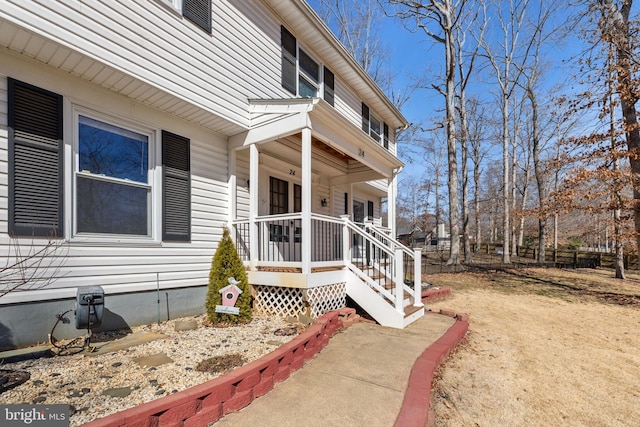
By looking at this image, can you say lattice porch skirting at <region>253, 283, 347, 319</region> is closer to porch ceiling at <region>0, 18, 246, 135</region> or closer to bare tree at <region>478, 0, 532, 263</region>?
porch ceiling at <region>0, 18, 246, 135</region>

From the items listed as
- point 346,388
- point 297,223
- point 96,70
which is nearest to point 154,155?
point 96,70

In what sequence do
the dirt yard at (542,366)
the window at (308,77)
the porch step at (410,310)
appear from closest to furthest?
1. the dirt yard at (542,366)
2. the porch step at (410,310)
3. the window at (308,77)

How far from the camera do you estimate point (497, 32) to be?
19.8m

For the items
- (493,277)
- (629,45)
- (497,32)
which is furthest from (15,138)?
(497,32)


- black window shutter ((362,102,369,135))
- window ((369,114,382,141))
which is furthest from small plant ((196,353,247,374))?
window ((369,114,382,141))

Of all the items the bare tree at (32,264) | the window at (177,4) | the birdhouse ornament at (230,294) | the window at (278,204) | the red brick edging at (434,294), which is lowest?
the red brick edging at (434,294)

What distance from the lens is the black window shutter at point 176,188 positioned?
4727 millimetres

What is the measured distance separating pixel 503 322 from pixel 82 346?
22.2ft

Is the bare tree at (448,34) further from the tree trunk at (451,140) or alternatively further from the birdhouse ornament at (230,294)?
the birdhouse ornament at (230,294)

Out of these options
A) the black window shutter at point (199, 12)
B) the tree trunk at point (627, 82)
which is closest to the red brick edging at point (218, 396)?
the black window shutter at point (199, 12)

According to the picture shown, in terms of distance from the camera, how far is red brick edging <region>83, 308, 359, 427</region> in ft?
6.72

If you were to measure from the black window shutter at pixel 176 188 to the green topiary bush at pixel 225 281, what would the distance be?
0.78 metres

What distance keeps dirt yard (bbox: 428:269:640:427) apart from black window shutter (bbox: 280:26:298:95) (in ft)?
19.6

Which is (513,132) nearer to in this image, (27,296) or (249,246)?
(249,246)
